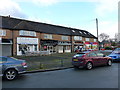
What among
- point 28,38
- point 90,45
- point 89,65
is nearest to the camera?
point 89,65

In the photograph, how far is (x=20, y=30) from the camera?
24.3m

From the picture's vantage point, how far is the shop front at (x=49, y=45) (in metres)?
28.3

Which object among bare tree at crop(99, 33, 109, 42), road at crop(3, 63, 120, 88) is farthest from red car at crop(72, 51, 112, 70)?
bare tree at crop(99, 33, 109, 42)

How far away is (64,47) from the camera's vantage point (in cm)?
3353

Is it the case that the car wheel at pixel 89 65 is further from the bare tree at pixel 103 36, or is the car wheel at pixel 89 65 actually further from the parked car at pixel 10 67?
the bare tree at pixel 103 36

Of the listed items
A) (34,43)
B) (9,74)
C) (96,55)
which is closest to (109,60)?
(96,55)

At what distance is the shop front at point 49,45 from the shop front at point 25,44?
2.10m

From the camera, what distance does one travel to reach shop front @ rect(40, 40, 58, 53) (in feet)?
92.8

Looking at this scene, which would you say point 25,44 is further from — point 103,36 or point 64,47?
point 103,36

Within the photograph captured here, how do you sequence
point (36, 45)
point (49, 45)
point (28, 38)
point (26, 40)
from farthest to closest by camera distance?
point (49, 45), point (36, 45), point (28, 38), point (26, 40)

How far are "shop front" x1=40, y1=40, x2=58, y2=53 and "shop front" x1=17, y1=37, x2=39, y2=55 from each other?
210 cm

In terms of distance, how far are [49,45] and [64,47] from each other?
227 inches

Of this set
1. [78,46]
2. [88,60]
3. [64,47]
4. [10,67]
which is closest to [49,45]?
[64,47]

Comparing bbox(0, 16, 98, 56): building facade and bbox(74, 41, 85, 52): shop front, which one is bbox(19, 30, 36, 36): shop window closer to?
bbox(0, 16, 98, 56): building facade
